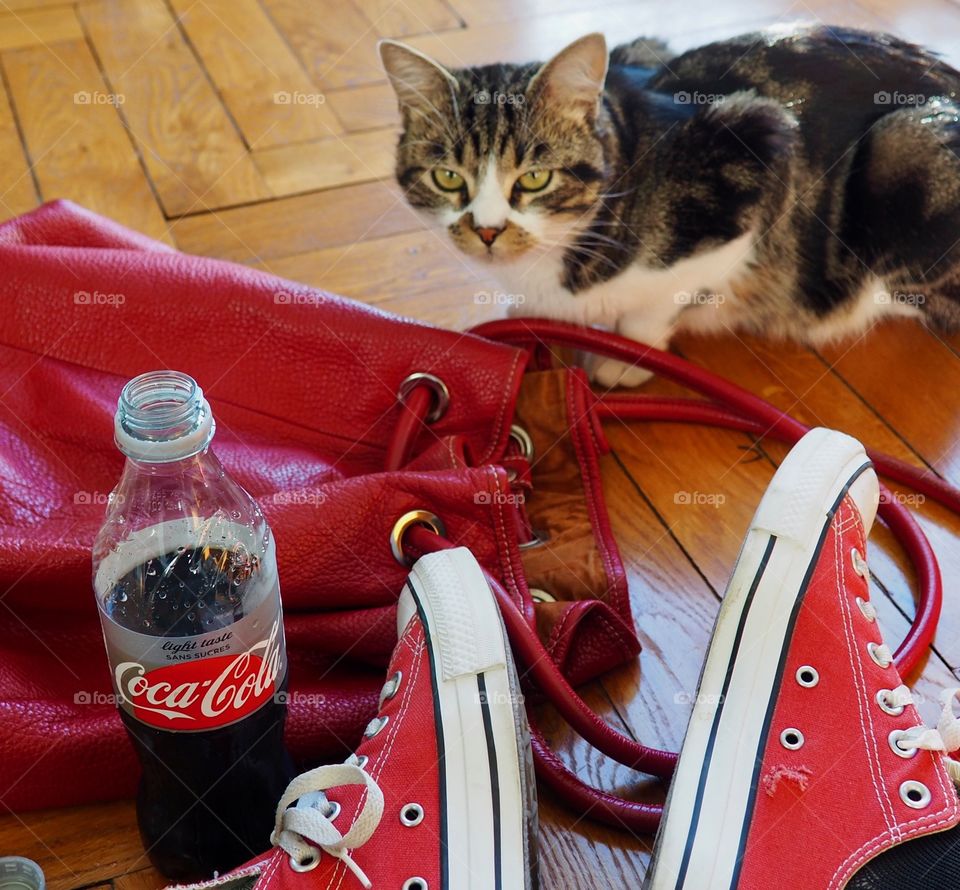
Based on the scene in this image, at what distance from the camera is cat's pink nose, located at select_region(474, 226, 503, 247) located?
963 millimetres

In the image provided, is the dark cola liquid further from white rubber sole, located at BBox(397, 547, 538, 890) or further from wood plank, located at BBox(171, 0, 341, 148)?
wood plank, located at BBox(171, 0, 341, 148)

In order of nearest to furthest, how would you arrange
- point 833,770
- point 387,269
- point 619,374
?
1. point 833,770
2. point 619,374
3. point 387,269

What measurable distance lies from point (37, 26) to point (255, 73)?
0.40 metres

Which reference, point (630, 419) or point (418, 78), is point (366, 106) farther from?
point (630, 419)

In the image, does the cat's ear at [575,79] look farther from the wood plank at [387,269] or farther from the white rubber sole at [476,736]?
the white rubber sole at [476,736]

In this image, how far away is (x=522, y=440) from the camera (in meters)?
0.94

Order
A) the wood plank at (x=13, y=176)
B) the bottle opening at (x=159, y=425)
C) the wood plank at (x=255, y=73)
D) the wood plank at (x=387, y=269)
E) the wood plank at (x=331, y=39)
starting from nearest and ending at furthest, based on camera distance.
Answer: the bottle opening at (x=159, y=425)
the wood plank at (x=387, y=269)
the wood plank at (x=13, y=176)
the wood plank at (x=255, y=73)
the wood plank at (x=331, y=39)

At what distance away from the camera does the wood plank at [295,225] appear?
4.13 ft

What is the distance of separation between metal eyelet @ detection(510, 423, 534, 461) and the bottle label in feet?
1.18

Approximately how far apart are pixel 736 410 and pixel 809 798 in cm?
47

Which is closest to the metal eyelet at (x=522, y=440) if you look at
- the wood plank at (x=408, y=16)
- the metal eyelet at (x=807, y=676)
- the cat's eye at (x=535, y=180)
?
the cat's eye at (x=535, y=180)

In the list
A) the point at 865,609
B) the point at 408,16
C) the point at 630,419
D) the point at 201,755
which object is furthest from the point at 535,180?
the point at 408,16

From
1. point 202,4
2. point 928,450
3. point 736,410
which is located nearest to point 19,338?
point 736,410

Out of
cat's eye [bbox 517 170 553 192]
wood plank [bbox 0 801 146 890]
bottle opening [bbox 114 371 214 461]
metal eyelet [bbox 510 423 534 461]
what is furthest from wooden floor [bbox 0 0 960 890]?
bottle opening [bbox 114 371 214 461]
